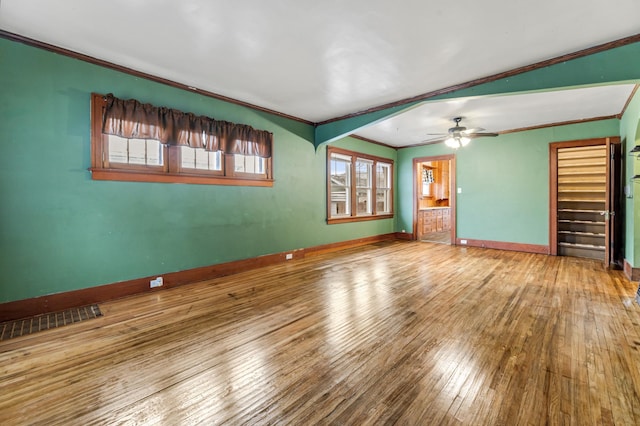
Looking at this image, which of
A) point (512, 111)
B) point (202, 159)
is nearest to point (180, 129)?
point (202, 159)

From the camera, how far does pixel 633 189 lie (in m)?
3.91

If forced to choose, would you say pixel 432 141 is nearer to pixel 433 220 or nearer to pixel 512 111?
pixel 512 111

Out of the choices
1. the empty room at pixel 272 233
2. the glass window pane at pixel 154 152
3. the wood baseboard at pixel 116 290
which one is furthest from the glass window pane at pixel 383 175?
the glass window pane at pixel 154 152

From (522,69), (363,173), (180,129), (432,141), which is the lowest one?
(363,173)

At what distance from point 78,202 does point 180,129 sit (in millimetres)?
1465

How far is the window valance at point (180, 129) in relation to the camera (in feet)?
10.5

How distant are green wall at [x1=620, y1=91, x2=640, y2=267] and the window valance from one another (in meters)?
5.44

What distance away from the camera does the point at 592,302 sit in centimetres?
312

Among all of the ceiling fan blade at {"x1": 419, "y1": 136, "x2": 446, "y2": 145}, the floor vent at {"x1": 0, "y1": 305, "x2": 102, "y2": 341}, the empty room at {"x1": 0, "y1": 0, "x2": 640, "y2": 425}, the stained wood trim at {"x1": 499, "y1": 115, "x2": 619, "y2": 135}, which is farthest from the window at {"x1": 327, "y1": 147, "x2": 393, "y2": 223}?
the floor vent at {"x1": 0, "y1": 305, "x2": 102, "y2": 341}

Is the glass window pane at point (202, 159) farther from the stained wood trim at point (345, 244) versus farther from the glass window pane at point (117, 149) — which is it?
the stained wood trim at point (345, 244)

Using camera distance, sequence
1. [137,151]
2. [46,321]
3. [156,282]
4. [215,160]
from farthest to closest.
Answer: [215,160] → [156,282] → [137,151] → [46,321]

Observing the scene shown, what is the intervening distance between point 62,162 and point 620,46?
19.6 ft

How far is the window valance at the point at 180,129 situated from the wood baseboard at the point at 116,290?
180cm

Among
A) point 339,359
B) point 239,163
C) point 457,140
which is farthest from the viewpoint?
point 457,140
